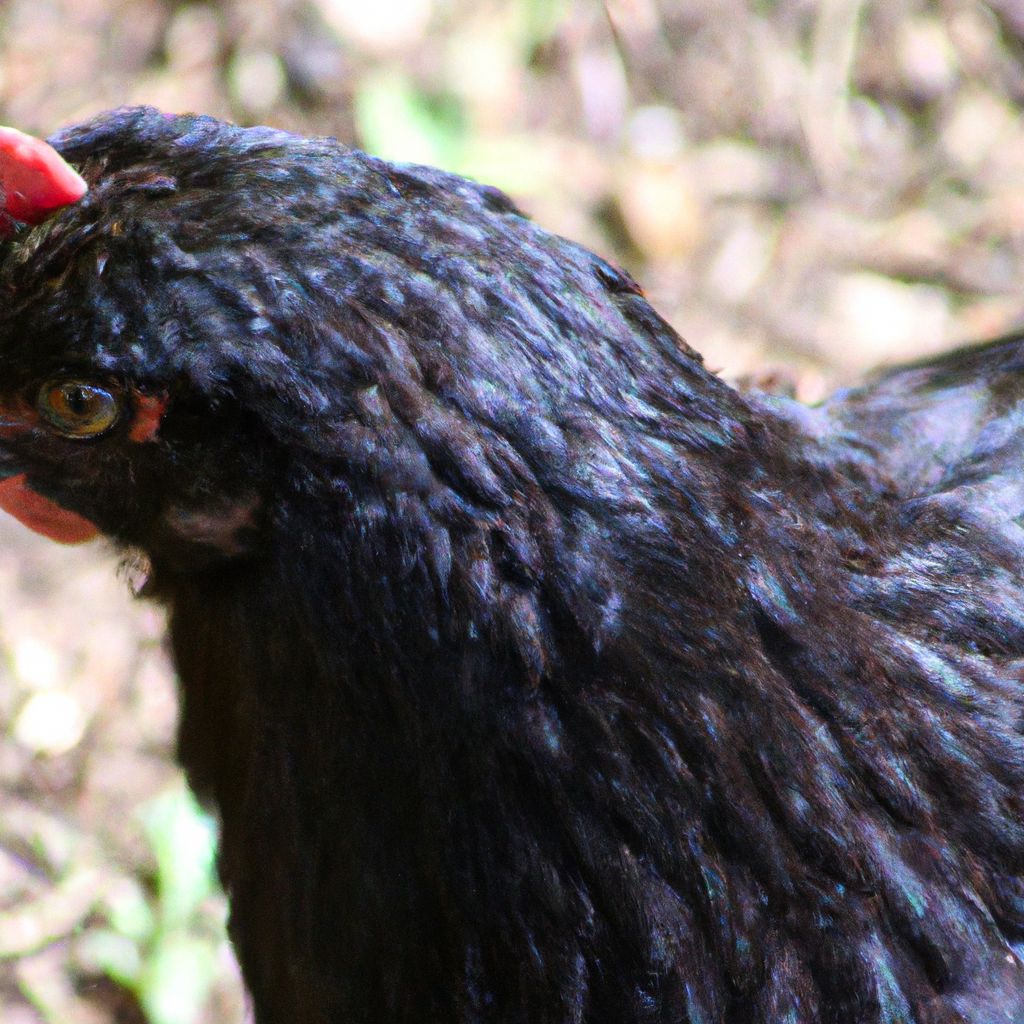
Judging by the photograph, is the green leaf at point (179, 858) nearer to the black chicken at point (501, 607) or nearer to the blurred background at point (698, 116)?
the blurred background at point (698, 116)

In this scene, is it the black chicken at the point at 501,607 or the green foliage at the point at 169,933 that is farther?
the green foliage at the point at 169,933

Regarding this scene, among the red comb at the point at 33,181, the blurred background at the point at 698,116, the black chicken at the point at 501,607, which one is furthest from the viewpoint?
the blurred background at the point at 698,116

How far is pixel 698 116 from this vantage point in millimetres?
3305

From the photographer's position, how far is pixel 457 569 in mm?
1012

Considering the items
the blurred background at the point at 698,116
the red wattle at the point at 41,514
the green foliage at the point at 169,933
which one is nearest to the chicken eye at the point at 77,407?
the red wattle at the point at 41,514

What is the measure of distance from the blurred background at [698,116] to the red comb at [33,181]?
1.65 metres

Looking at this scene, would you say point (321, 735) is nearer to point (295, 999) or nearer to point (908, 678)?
Result: point (295, 999)

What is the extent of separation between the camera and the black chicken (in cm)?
103

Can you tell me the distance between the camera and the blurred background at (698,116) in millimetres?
3088

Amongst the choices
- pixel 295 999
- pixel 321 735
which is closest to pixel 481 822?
pixel 321 735

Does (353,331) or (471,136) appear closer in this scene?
(353,331)

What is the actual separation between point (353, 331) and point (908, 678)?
571 millimetres

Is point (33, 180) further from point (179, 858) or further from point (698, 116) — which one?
point (698, 116)

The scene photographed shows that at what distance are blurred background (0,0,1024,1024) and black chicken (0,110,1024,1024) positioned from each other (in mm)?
1619
